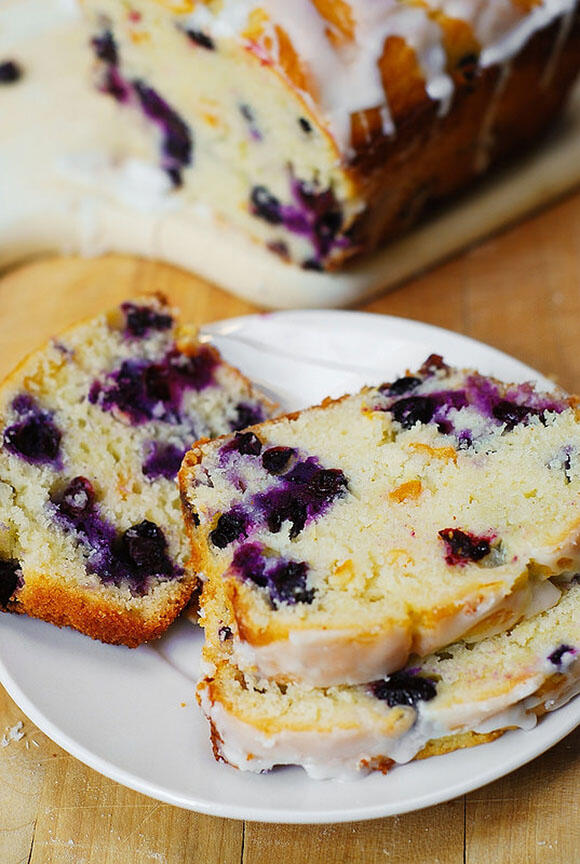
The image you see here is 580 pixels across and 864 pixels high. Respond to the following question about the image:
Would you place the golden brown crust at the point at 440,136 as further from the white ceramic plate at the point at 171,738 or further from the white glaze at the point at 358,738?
the white glaze at the point at 358,738

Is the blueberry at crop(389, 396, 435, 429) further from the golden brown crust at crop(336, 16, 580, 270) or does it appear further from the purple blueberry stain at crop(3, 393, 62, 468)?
the golden brown crust at crop(336, 16, 580, 270)

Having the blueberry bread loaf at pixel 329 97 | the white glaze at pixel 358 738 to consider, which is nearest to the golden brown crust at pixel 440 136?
the blueberry bread loaf at pixel 329 97

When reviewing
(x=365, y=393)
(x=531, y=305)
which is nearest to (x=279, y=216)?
(x=531, y=305)

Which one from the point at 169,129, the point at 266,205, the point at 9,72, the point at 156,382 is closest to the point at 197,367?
the point at 156,382

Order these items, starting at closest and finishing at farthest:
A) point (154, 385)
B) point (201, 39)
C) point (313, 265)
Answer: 1. point (154, 385)
2. point (201, 39)
3. point (313, 265)

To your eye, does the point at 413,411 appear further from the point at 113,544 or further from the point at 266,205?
the point at 266,205

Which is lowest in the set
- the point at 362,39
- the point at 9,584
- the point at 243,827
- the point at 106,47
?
the point at 243,827

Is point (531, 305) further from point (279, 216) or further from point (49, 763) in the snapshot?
point (49, 763)
